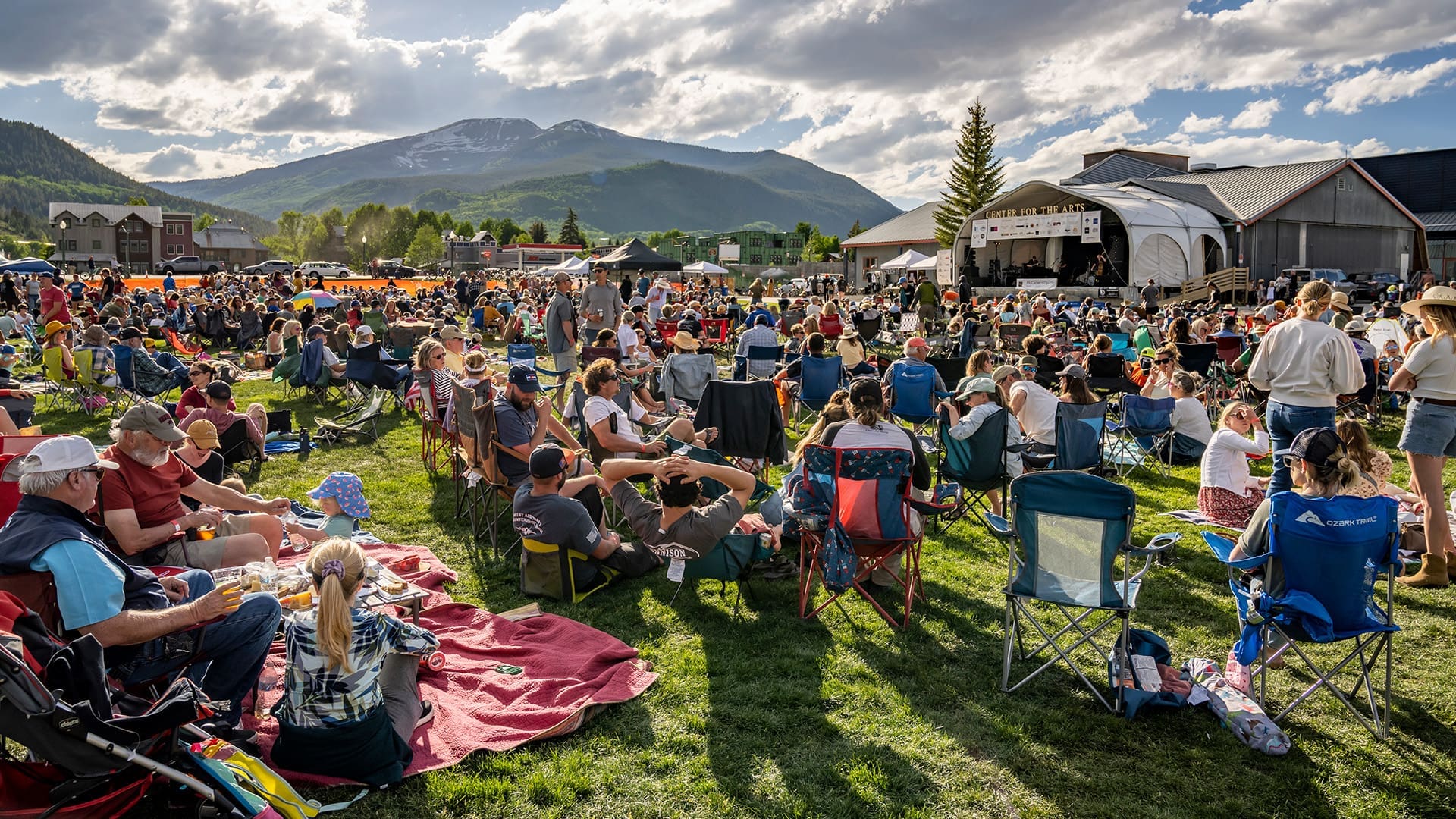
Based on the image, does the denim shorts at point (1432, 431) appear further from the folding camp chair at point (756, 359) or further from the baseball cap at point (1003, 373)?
the folding camp chair at point (756, 359)

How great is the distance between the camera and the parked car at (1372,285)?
30.4 meters

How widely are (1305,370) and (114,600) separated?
20.9ft

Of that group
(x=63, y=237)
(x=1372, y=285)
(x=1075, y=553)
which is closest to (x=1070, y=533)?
(x=1075, y=553)

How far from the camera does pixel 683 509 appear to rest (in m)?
5.06

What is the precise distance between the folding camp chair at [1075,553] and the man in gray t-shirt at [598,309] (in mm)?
8912

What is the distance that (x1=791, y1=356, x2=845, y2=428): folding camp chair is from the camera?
375 inches

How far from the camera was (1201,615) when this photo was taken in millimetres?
5117

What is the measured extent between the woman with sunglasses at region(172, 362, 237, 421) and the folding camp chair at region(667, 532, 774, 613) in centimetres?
519

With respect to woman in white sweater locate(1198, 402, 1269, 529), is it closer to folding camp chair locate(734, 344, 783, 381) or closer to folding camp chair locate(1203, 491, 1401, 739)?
folding camp chair locate(1203, 491, 1401, 739)

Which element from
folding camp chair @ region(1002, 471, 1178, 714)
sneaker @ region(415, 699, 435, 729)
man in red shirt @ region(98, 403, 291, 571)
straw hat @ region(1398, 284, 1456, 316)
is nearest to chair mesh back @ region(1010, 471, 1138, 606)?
folding camp chair @ region(1002, 471, 1178, 714)

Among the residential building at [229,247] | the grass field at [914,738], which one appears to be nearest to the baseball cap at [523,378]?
the grass field at [914,738]

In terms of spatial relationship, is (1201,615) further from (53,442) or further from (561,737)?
(53,442)

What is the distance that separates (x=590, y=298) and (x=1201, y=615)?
928 centimetres

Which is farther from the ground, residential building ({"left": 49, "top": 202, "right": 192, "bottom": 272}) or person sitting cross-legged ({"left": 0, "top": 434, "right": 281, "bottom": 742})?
residential building ({"left": 49, "top": 202, "right": 192, "bottom": 272})
